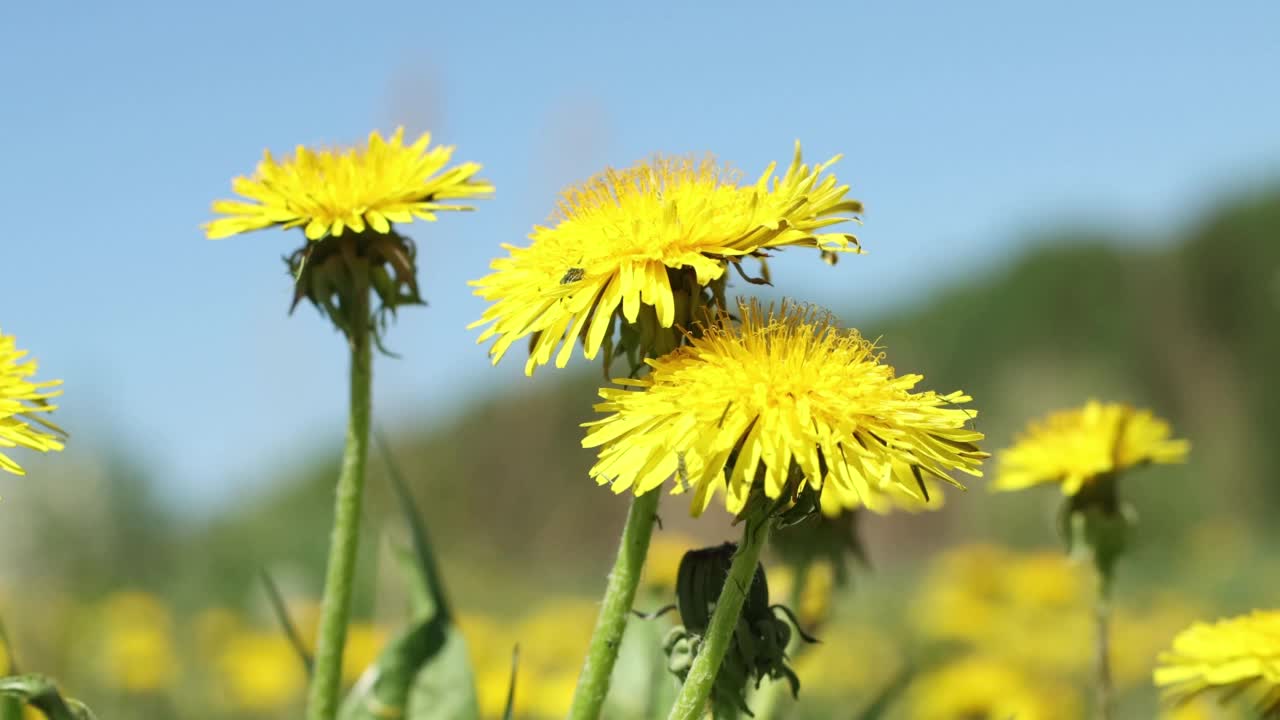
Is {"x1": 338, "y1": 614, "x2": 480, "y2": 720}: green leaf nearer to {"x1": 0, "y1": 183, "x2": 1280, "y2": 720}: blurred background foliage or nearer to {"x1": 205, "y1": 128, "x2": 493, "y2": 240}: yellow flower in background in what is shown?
{"x1": 0, "y1": 183, "x2": 1280, "y2": 720}: blurred background foliage

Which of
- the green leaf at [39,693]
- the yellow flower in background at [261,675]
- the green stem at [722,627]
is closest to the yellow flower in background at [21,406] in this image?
the green leaf at [39,693]

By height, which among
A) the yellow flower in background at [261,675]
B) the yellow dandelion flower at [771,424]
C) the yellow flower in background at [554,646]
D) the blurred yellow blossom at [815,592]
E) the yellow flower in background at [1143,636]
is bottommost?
the yellow flower in background at [261,675]

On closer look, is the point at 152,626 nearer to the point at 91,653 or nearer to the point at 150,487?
the point at 91,653

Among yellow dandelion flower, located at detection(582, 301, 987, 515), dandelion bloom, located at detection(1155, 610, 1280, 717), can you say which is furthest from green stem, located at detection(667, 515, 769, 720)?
dandelion bloom, located at detection(1155, 610, 1280, 717)

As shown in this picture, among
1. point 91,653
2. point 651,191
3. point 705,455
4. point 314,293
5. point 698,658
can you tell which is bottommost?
point 91,653

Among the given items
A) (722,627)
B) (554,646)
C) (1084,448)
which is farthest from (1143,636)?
(722,627)

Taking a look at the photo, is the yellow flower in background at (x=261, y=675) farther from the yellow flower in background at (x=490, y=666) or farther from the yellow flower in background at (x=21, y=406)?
the yellow flower in background at (x=21, y=406)

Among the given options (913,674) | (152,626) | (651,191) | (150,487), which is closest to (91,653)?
(152,626)
